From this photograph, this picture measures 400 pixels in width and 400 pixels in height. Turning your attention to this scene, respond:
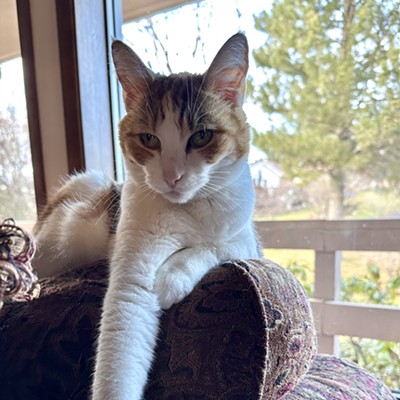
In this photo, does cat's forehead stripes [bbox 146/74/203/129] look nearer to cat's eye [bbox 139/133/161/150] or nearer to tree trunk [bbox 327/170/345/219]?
cat's eye [bbox 139/133/161/150]

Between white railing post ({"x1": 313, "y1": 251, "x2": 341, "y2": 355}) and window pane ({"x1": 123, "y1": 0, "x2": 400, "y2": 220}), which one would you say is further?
white railing post ({"x1": 313, "y1": 251, "x2": 341, "y2": 355})

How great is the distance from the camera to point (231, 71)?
2.66 ft

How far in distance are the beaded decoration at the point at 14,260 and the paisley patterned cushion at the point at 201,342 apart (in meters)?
0.17

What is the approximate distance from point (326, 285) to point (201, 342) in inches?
31.8

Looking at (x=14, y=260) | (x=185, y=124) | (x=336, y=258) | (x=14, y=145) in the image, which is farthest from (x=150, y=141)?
(x=14, y=145)

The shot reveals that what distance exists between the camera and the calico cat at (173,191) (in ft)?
2.16

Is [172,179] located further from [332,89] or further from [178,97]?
[332,89]

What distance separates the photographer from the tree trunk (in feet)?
3.71

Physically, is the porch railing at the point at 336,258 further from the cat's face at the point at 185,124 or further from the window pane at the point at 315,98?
the cat's face at the point at 185,124

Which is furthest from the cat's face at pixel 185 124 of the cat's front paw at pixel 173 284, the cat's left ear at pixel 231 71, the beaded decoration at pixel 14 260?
the beaded decoration at pixel 14 260

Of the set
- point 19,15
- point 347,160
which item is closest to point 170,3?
point 19,15

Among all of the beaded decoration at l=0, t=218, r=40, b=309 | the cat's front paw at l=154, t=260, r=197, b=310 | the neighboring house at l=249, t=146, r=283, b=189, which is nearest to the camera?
the beaded decoration at l=0, t=218, r=40, b=309

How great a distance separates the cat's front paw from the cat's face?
0.15m

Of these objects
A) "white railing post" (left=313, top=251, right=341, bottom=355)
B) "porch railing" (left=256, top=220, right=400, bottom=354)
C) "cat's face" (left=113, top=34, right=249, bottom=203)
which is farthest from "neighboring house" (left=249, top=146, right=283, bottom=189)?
"cat's face" (left=113, top=34, right=249, bottom=203)
